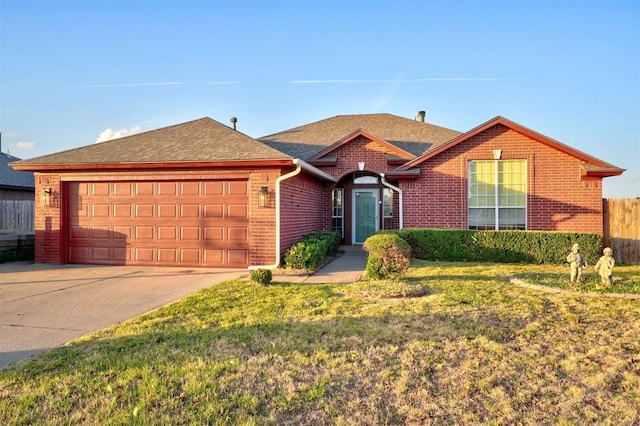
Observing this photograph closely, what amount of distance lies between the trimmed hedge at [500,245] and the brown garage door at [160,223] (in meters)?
5.01

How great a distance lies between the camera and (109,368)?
392 centimetres

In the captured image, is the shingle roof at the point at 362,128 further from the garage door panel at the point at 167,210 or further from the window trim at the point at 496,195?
the garage door panel at the point at 167,210

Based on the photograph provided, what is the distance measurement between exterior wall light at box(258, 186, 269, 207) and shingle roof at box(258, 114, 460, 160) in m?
5.43

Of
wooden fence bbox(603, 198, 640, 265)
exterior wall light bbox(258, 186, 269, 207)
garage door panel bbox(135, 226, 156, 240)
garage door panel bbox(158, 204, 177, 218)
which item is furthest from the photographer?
wooden fence bbox(603, 198, 640, 265)

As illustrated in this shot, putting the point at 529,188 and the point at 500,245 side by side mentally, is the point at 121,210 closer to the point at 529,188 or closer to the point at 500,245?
the point at 500,245

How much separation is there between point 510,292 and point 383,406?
5035 millimetres

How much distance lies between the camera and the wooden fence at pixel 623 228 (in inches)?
452

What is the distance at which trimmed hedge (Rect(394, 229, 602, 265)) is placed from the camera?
10.7 metres

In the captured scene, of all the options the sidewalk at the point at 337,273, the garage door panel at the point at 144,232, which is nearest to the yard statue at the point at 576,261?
the sidewalk at the point at 337,273

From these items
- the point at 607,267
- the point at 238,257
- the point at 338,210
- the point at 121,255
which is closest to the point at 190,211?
the point at 238,257

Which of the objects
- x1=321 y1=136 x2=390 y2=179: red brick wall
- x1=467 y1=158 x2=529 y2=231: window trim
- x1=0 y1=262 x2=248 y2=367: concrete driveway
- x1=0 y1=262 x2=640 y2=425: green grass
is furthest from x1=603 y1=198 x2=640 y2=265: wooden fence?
x1=0 y1=262 x2=248 y2=367: concrete driveway

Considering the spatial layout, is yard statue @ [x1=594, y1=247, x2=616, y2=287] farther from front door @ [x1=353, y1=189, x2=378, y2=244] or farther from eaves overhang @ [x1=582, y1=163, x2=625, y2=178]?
front door @ [x1=353, y1=189, x2=378, y2=244]

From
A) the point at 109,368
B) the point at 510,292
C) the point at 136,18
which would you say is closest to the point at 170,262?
the point at 136,18

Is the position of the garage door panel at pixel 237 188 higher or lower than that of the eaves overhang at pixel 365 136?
lower
